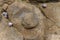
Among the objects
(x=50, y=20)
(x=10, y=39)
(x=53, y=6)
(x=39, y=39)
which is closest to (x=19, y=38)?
(x=10, y=39)

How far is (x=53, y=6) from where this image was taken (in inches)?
70.9

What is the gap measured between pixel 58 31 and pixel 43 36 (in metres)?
0.20

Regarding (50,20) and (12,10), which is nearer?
(12,10)

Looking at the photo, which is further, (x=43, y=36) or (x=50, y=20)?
(x=50, y=20)

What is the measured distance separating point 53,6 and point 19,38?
552mm

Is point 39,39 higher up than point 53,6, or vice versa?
point 53,6

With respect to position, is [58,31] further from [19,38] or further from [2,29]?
[2,29]

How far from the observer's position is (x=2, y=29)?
164 cm

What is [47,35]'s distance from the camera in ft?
5.57

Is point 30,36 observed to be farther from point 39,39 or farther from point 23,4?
point 23,4

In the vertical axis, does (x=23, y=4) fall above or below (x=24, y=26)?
above

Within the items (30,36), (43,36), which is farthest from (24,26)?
(43,36)

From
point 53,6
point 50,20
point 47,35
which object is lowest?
point 47,35

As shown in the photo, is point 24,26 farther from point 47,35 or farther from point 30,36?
point 47,35
